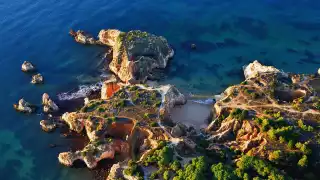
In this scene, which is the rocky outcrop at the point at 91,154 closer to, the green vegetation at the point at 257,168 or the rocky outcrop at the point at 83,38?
the green vegetation at the point at 257,168

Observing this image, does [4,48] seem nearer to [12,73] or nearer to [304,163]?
[12,73]

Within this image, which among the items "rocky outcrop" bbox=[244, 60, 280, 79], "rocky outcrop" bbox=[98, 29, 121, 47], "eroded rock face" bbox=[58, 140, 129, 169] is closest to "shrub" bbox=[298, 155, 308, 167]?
"rocky outcrop" bbox=[244, 60, 280, 79]

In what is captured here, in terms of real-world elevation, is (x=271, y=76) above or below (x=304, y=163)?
above

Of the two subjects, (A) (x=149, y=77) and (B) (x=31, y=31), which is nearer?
(A) (x=149, y=77)

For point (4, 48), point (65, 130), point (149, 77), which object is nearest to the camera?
point (65, 130)

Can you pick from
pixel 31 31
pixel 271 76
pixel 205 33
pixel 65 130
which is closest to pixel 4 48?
pixel 31 31

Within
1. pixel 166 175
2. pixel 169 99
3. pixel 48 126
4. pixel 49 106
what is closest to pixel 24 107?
pixel 49 106

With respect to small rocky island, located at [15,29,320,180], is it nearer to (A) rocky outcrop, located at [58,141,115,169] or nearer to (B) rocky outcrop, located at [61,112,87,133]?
(A) rocky outcrop, located at [58,141,115,169]

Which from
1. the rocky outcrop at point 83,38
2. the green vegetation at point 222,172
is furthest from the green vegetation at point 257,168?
the rocky outcrop at point 83,38
